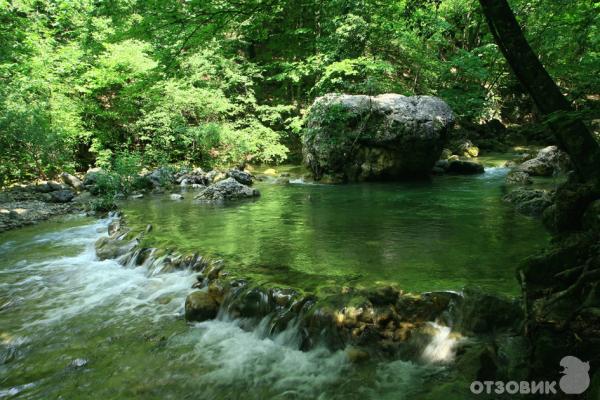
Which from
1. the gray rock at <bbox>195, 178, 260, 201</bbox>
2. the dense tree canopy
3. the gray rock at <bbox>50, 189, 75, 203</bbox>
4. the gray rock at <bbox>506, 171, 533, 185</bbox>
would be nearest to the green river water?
the gray rock at <bbox>195, 178, 260, 201</bbox>

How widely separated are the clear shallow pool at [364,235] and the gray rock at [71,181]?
5.29 m

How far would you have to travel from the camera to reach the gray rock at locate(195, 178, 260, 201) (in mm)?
13159

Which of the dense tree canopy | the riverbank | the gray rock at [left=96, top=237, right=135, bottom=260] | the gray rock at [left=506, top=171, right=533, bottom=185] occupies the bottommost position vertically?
the gray rock at [left=96, top=237, right=135, bottom=260]

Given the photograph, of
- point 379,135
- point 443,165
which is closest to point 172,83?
point 379,135

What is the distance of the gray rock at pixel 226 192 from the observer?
1316cm

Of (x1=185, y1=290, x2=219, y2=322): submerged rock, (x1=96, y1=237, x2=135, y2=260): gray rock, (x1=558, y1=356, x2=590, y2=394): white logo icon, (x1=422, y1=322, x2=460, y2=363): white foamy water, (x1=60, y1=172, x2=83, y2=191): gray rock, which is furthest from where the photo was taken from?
(x1=60, y1=172, x2=83, y2=191): gray rock

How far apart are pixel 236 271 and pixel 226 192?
24.5 ft

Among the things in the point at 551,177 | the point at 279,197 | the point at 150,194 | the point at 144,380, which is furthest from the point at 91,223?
the point at 551,177

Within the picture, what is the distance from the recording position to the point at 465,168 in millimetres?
16141

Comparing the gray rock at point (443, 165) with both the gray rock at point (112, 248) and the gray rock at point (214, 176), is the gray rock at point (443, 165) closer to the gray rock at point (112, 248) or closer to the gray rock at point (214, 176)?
the gray rock at point (214, 176)

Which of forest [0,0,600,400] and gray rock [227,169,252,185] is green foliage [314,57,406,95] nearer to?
forest [0,0,600,400]

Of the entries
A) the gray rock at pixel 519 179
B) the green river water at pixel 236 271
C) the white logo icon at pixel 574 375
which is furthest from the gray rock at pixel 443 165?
the white logo icon at pixel 574 375

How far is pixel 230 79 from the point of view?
2155cm

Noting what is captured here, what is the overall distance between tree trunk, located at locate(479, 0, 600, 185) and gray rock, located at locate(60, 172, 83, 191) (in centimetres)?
1668
